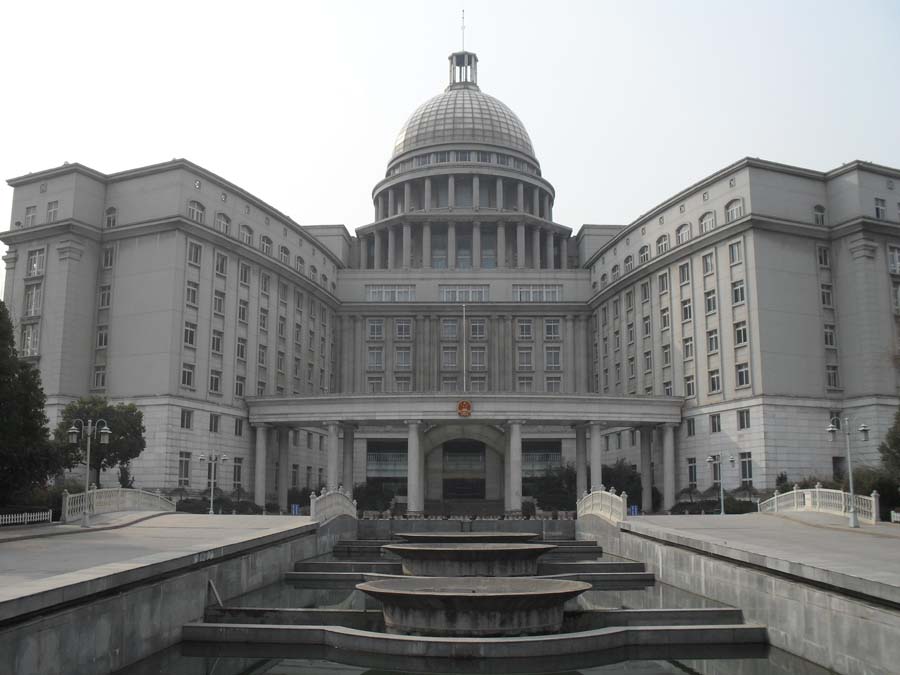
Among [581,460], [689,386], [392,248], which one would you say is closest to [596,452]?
[581,460]

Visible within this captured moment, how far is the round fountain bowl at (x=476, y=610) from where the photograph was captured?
803 inches

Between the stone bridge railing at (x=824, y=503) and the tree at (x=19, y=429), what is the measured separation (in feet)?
109

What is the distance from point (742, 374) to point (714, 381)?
3.34m

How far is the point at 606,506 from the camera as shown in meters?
41.0

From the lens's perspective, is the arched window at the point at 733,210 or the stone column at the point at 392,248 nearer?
the arched window at the point at 733,210

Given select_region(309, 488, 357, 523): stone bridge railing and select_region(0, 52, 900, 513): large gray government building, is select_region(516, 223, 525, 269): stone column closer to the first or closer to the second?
select_region(0, 52, 900, 513): large gray government building

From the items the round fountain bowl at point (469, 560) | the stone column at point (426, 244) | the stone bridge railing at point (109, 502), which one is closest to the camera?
the round fountain bowl at point (469, 560)

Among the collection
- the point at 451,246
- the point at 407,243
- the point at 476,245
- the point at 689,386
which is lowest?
the point at 689,386

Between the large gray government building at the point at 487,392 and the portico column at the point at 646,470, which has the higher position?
the large gray government building at the point at 487,392

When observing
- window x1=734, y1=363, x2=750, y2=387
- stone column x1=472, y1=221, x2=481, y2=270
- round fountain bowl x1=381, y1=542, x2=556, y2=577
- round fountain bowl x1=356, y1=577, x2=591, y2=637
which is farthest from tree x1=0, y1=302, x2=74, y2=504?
stone column x1=472, y1=221, x2=481, y2=270

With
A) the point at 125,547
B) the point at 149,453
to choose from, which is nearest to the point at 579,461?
the point at 149,453

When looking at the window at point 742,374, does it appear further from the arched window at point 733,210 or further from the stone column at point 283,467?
the stone column at point 283,467

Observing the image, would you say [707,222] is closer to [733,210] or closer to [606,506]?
A: [733,210]

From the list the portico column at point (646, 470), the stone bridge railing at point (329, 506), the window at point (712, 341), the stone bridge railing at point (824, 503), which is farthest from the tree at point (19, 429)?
the portico column at point (646, 470)
